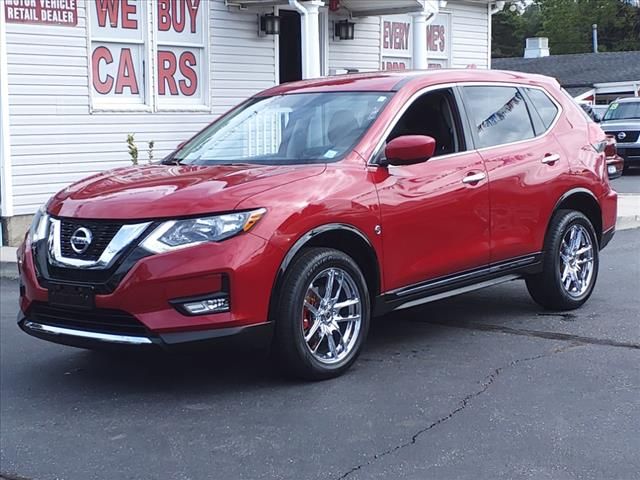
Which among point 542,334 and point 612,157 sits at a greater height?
point 612,157

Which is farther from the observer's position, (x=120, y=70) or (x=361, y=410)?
(x=120, y=70)

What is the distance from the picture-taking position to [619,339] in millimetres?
6801

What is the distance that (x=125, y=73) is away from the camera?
1352 centimetres

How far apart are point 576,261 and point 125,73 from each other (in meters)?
7.82

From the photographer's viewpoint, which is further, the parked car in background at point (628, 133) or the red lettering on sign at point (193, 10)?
the parked car in background at point (628, 133)

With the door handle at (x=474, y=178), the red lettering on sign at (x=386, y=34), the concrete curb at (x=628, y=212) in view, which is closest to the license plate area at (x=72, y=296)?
the door handle at (x=474, y=178)

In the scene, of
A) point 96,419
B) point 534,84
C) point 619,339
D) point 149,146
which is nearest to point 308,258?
point 96,419

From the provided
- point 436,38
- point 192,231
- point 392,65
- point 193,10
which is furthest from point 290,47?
point 192,231

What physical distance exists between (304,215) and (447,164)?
1402mm

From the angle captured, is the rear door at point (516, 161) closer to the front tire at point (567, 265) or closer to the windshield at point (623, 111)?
the front tire at point (567, 265)

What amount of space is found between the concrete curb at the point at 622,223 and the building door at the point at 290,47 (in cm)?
602

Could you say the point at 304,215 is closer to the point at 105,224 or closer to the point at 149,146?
the point at 105,224

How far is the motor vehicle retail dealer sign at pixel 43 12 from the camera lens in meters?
12.0

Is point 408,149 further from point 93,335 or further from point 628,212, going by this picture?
point 628,212
